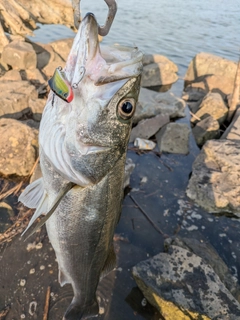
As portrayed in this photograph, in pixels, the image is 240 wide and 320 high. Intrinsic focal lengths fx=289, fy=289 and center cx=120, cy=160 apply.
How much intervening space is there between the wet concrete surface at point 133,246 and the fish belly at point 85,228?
51.1 inches

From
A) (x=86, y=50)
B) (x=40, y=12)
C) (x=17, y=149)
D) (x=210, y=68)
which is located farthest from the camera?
(x=40, y=12)

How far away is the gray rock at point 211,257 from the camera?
4035 mm

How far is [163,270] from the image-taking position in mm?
3730

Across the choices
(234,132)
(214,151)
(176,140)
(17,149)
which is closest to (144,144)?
(176,140)

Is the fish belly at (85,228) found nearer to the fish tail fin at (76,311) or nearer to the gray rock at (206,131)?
the fish tail fin at (76,311)

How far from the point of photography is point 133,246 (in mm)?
4676

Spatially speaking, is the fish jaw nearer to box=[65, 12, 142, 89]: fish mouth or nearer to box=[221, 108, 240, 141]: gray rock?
box=[65, 12, 142, 89]: fish mouth

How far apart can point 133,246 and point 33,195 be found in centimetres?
273

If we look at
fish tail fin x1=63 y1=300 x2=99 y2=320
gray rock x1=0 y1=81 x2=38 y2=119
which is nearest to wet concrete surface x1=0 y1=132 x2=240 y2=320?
fish tail fin x1=63 y1=300 x2=99 y2=320

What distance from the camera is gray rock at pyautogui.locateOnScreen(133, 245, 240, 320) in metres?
3.29

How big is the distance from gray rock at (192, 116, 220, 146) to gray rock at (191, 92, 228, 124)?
746 millimetres

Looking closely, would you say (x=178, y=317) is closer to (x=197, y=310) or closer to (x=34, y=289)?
(x=197, y=310)

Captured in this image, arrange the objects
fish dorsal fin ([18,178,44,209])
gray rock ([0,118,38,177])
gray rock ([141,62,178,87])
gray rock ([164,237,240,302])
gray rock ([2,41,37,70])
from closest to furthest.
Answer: fish dorsal fin ([18,178,44,209]) → gray rock ([164,237,240,302]) → gray rock ([0,118,38,177]) → gray rock ([2,41,37,70]) → gray rock ([141,62,178,87])

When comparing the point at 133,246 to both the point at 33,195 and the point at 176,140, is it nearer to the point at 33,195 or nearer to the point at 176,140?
the point at 33,195
